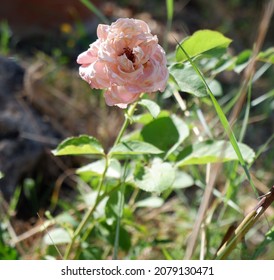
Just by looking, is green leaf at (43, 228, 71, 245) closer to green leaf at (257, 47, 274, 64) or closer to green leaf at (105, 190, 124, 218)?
green leaf at (105, 190, 124, 218)

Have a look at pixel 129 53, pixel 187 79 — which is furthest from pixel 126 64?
pixel 187 79

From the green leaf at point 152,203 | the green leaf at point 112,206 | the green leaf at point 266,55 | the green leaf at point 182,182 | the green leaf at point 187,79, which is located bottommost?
the green leaf at point 152,203

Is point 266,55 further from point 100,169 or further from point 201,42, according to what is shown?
point 100,169

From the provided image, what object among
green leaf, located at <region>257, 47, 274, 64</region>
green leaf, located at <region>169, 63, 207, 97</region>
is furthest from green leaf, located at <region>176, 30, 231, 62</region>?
green leaf, located at <region>257, 47, 274, 64</region>

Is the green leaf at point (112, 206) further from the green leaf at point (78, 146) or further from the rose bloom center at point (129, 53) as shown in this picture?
the rose bloom center at point (129, 53)

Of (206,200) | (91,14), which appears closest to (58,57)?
(91,14)

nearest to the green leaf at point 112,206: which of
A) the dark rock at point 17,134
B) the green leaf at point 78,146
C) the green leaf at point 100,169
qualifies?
the green leaf at point 100,169
